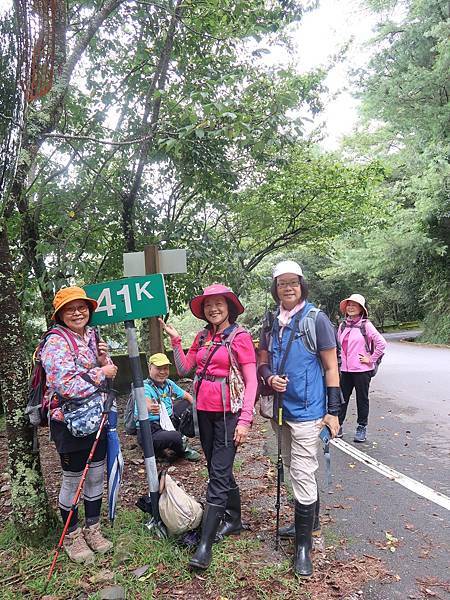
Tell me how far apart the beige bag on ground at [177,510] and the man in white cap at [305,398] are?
0.74m

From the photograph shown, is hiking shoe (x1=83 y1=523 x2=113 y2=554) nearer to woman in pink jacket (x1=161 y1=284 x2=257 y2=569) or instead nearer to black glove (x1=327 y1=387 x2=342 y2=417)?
woman in pink jacket (x1=161 y1=284 x2=257 y2=569)

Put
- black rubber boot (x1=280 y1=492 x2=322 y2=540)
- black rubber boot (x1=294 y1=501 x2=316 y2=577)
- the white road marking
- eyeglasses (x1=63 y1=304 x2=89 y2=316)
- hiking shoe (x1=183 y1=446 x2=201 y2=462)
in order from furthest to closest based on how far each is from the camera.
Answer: hiking shoe (x1=183 y1=446 x2=201 y2=462) < the white road marking < black rubber boot (x1=280 y1=492 x2=322 y2=540) < eyeglasses (x1=63 y1=304 x2=89 y2=316) < black rubber boot (x1=294 y1=501 x2=316 y2=577)

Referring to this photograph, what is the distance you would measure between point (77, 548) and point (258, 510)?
1.54m

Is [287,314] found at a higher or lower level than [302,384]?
higher

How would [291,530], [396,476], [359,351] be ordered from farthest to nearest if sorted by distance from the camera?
[359,351]
[396,476]
[291,530]

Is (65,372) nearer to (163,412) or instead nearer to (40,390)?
(40,390)

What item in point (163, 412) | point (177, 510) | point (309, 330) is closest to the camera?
point (309, 330)

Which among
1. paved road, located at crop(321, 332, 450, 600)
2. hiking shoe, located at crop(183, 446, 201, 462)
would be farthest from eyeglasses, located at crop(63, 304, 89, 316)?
hiking shoe, located at crop(183, 446, 201, 462)

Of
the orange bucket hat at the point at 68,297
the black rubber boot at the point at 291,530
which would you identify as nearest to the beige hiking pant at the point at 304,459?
the black rubber boot at the point at 291,530

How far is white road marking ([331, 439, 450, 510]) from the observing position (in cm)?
413

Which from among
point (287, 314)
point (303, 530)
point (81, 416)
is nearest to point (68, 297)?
point (81, 416)

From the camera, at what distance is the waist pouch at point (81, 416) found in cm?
298

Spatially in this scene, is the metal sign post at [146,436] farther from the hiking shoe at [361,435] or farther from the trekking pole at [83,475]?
the hiking shoe at [361,435]

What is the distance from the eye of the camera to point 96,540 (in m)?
3.27
